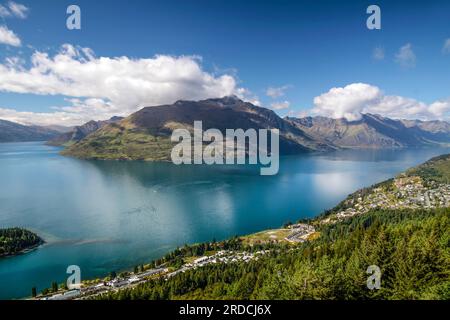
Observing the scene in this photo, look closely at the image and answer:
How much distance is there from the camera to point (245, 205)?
419 feet

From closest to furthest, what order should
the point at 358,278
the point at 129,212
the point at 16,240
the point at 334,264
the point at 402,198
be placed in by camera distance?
the point at 358,278 → the point at 334,264 → the point at 16,240 → the point at 129,212 → the point at 402,198

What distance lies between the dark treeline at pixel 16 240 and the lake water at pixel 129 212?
3.14 m

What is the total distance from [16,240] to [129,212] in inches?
1535

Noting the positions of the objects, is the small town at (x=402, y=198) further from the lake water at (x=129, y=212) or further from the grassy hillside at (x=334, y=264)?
the lake water at (x=129, y=212)

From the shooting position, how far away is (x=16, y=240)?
7838 centimetres

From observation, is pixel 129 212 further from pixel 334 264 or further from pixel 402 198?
pixel 402 198

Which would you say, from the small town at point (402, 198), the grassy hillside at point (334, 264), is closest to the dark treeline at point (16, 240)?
the grassy hillside at point (334, 264)

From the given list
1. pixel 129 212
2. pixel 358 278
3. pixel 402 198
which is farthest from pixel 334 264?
pixel 402 198

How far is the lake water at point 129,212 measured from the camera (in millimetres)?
71375

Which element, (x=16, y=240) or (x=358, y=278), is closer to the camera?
(x=358, y=278)
